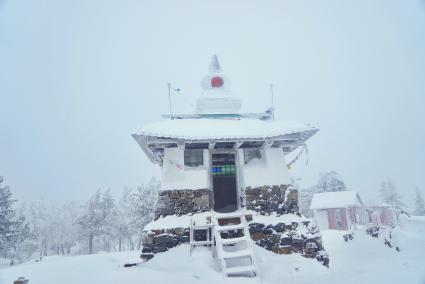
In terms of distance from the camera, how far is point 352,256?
16.1 metres

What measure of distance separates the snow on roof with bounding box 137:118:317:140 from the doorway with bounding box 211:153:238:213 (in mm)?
1530

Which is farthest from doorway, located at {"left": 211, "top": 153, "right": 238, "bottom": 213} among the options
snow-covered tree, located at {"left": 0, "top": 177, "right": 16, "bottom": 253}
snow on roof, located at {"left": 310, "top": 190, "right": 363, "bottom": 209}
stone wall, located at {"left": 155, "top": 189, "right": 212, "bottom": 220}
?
snow-covered tree, located at {"left": 0, "top": 177, "right": 16, "bottom": 253}

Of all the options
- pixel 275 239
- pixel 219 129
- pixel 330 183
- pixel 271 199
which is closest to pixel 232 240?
pixel 275 239

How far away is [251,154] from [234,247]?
4466mm

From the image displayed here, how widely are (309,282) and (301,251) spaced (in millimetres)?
1858

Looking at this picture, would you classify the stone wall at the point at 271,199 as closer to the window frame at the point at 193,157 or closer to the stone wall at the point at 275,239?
the stone wall at the point at 275,239

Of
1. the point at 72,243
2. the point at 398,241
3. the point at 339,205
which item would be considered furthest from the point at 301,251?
the point at 72,243

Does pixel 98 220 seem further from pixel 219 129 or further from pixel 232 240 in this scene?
pixel 232 240

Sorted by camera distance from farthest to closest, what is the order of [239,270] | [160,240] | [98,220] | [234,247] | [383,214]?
1. [98,220]
2. [383,214]
3. [160,240]
4. [234,247]
5. [239,270]

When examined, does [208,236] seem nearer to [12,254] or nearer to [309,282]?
[309,282]

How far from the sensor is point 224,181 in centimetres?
1509

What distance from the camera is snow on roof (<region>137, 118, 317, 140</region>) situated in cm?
1103

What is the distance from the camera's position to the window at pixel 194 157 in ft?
40.4

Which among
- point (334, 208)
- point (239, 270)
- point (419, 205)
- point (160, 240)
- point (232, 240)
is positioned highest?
point (232, 240)
